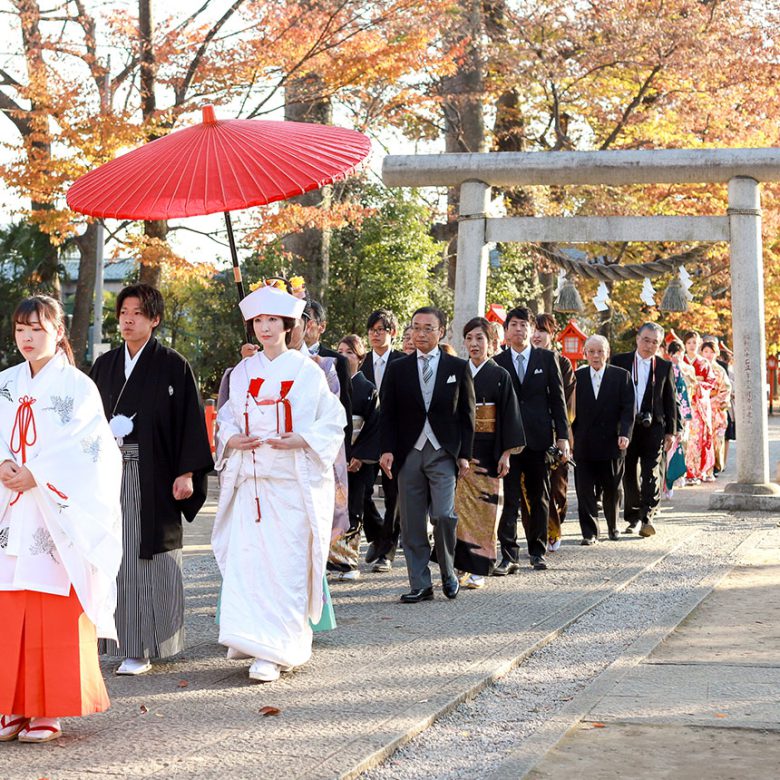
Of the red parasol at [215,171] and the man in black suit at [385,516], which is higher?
the red parasol at [215,171]

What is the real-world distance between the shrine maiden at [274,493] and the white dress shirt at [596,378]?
5586 millimetres

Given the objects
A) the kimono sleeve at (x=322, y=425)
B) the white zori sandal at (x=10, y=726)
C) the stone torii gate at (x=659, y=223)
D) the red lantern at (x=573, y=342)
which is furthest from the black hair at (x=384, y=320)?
the red lantern at (x=573, y=342)

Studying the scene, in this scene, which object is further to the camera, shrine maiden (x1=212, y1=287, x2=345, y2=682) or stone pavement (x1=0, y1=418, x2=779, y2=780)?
shrine maiden (x1=212, y1=287, x2=345, y2=682)

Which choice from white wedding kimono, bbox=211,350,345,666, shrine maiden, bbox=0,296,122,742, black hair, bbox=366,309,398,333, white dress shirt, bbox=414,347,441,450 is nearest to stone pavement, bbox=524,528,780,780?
white wedding kimono, bbox=211,350,345,666

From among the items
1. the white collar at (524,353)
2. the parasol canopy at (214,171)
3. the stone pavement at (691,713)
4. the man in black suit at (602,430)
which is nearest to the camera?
the stone pavement at (691,713)

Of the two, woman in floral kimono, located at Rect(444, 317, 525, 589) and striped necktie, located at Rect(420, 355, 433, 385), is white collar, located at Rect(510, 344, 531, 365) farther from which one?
striped necktie, located at Rect(420, 355, 433, 385)

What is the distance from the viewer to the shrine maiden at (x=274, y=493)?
19.3 ft

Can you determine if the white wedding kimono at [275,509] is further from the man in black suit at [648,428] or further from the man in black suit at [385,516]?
the man in black suit at [648,428]

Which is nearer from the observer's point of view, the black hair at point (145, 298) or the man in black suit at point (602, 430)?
the black hair at point (145, 298)

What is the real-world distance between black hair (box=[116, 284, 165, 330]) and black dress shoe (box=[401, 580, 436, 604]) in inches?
108

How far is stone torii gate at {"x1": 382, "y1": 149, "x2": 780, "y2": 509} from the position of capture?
13.2 meters

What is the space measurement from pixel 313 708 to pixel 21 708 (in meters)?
1.20

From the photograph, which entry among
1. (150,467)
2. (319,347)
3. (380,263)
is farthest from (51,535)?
(380,263)

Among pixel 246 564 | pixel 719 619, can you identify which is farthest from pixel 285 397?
pixel 719 619
